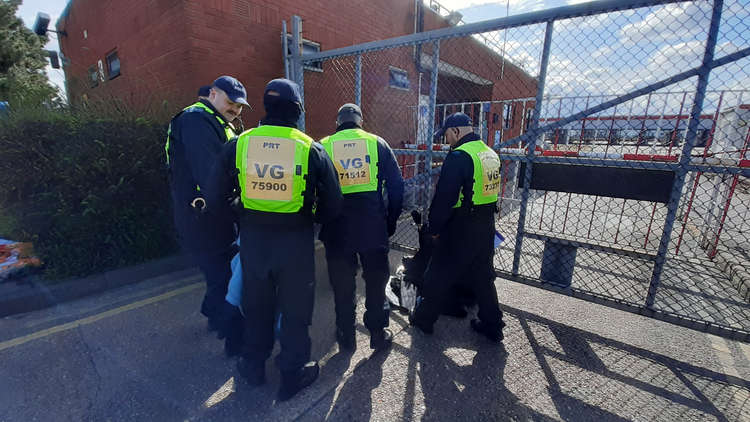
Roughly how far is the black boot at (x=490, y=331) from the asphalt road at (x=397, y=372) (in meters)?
0.07

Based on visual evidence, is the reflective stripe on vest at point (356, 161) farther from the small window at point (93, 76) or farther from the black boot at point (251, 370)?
the small window at point (93, 76)

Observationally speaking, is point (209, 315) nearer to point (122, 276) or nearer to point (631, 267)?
point (122, 276)

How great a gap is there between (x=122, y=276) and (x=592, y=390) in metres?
Result: 4.90

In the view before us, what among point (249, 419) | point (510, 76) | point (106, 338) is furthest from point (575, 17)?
point (510, 76)

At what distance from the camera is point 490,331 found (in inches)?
110

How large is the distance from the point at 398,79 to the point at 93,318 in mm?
7959

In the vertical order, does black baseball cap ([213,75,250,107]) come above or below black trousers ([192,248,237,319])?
above

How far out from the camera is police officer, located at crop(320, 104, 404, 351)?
251cm

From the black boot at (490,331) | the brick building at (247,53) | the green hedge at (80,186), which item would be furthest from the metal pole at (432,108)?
the brick building at (247,53)

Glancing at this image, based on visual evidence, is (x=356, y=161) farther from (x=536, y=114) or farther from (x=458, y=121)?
(x=536, y=114)

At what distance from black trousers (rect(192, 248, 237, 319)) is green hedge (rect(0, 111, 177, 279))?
1.97 metres

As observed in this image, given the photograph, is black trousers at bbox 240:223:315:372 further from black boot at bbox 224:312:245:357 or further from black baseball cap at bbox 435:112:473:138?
black baseball cap at bbox 435:112:473:138

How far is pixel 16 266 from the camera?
3.54 metres

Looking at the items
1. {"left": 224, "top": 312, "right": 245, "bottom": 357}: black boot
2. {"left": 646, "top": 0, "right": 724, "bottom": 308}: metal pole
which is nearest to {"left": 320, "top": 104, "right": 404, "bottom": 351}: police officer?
{"left": 224, "top": 312, "right": 245, "bottom": 357}: black boot
